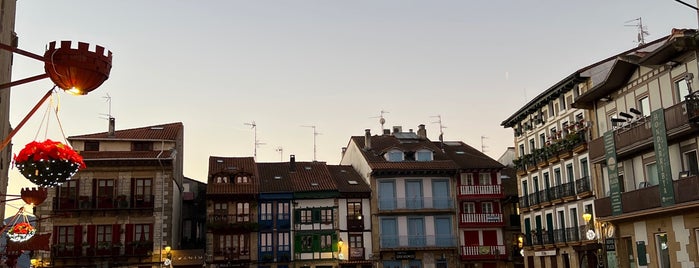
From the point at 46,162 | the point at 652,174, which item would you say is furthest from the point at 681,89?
the point at 46,162

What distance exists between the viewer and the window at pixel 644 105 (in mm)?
29297

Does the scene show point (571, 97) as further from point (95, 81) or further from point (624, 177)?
point (95, 81)

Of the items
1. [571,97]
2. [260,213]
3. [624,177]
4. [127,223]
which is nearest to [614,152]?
[624,177]

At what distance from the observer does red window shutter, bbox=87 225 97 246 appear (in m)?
47.4

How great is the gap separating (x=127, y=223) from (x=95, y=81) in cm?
4200

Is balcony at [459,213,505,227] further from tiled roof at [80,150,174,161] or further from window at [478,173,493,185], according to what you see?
tiled roof at [80,150,174,161]

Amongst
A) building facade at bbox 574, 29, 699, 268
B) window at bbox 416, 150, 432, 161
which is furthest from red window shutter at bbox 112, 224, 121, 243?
building facade at bbox 574, 29, 699, 268

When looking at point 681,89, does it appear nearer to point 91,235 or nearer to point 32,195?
point 32,195

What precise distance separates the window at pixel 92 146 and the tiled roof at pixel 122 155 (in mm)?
456

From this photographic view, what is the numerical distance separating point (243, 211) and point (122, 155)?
980 cm

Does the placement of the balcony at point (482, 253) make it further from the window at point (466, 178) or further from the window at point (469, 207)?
the window at point (466, 178)

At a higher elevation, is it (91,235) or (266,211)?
(266,211)

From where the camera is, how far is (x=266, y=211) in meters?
52.8

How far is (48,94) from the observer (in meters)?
8.43
